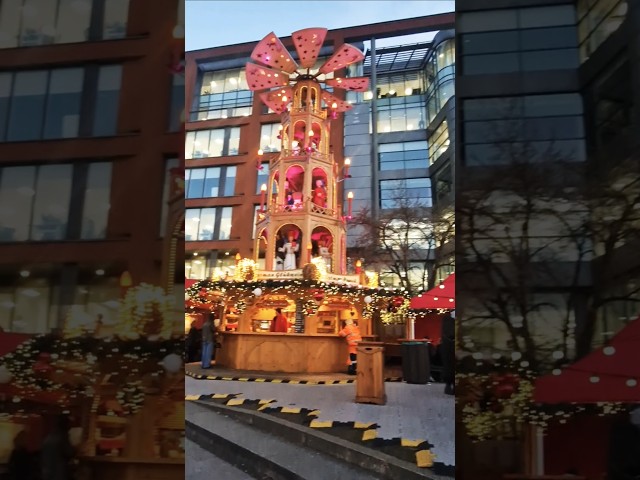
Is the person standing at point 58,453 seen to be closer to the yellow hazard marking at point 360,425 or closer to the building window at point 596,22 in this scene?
the building window at point 596,22

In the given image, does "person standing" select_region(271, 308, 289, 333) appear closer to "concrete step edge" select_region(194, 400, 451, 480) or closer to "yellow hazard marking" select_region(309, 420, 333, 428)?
"concrete step edge" select_region(194, 400, 451, 480)

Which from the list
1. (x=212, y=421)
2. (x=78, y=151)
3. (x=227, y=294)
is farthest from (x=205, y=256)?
(x=78, y=151)

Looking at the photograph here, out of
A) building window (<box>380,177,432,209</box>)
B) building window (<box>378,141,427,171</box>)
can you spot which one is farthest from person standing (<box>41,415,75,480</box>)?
building window (<box>378,141,427,171</box>)

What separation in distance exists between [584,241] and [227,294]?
7.14 m

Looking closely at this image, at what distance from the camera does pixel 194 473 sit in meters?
2.78

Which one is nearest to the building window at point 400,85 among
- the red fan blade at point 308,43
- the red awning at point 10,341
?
the red fan blade at point 308,43

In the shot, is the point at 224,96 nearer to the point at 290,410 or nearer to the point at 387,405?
the point at 290,410

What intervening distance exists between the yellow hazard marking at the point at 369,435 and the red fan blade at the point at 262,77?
18.0 feet

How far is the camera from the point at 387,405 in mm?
4559

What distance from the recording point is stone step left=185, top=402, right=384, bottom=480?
9.09ft

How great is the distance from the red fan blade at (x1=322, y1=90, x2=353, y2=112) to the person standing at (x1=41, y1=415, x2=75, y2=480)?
29.9ft

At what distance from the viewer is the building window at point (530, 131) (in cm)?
153

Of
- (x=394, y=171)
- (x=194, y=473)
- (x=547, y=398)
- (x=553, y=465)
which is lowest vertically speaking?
(x=194, y=473)

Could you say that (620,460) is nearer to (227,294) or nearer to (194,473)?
(194,473)
